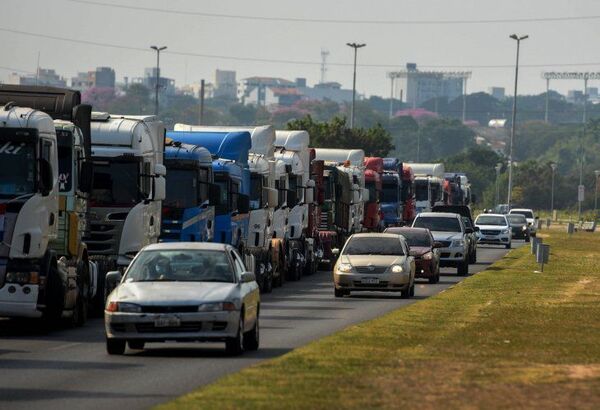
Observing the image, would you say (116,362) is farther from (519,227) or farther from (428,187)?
(519,227)

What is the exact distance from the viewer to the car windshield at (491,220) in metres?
89.2

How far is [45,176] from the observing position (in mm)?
28953

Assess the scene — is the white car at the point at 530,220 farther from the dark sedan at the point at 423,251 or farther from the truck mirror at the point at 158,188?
the truck mirror at the point at 158,188

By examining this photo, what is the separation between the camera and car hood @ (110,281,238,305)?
2434 cm

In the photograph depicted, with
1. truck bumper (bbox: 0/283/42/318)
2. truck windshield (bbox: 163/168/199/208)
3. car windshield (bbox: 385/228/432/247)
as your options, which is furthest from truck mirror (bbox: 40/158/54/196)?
car windshield (bbox: 385/228/432/247)

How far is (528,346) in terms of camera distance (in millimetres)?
26594

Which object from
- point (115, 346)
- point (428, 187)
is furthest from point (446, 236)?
point (428, 187)

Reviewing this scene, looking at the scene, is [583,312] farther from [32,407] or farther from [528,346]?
[32,407]

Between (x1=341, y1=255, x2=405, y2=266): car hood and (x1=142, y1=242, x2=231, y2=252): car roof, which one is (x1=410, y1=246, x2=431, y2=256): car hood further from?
(x1=142, y1=242, x2=231, y2=252): car roof

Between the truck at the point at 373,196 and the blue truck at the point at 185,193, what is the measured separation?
3502cm

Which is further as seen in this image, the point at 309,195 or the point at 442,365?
the point at 309,195

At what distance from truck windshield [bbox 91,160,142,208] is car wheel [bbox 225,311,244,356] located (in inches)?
416

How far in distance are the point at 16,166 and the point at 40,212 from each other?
0.91 metres

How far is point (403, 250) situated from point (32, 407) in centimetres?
2570
